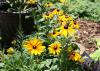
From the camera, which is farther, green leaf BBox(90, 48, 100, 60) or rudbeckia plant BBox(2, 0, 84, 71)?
green leaf BBox(90, 48, 100, 60)

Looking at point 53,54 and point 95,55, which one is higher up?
point 53,54

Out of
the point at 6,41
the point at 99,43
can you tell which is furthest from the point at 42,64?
the point at 99,43

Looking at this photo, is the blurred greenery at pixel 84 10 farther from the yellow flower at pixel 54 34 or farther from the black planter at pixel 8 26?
the yellow flower at pixel 54 34

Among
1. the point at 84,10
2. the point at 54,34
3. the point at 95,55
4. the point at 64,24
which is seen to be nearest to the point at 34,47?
the point at 64,24

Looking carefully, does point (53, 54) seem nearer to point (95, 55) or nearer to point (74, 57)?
point (74, 57)

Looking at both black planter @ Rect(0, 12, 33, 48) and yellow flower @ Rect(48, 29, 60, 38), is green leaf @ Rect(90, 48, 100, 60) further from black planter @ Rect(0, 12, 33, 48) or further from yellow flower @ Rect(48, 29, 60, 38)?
black planter @ Rect(0, 12, 33, 48)

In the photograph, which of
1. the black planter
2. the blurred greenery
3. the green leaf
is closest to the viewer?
the green leaf

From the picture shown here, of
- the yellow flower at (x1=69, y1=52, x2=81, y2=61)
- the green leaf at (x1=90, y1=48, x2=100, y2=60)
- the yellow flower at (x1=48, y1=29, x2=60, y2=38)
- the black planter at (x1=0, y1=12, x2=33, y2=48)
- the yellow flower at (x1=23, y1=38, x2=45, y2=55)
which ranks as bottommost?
the green leaf at (x1=90, y1=48, x2=100, y2=60)

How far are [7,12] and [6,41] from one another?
42 cm

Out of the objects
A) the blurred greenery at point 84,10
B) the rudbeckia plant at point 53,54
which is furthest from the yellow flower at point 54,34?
the blurred greenery at point 84,10

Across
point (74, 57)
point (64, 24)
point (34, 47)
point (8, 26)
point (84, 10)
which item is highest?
point (64, 24)

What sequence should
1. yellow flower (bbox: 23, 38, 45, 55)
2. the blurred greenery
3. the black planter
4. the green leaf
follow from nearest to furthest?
yellow flower (bbox: 23, 38, 45, 55) < the green leaf < the black planter < the blurred greenery

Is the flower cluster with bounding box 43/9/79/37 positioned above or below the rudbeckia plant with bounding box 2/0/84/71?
above

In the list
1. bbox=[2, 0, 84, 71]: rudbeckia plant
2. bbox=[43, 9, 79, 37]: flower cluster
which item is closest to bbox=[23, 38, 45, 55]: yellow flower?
bbox=[2, 0, 84, 71]: rudbeckia plant
